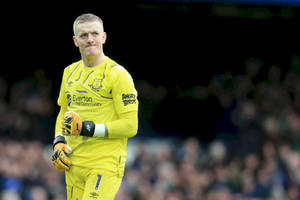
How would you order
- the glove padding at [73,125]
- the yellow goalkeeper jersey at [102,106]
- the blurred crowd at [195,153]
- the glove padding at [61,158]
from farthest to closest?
the blurred crowd at [195,153] → the glove padding at [61,158] → the yellow goalkeeper jersey at [102,106] → the glove padding at [73,125]

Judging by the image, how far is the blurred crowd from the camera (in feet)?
37.3

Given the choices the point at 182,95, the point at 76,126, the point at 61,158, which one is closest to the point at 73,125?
the point at 76,126

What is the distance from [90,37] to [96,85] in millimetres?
437

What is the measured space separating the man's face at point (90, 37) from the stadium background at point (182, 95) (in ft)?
19.6

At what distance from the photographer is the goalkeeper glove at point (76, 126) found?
5.17m

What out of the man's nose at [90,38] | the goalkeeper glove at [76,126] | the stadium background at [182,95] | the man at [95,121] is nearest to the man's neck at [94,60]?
the man at [95,121]

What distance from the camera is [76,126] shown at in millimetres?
5168

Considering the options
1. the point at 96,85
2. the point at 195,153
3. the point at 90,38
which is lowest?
the point at 195,153

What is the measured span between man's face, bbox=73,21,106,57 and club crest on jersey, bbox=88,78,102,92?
24cm

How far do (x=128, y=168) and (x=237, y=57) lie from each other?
15.6 feet

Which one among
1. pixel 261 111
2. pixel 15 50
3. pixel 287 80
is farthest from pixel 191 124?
pixel 15 50

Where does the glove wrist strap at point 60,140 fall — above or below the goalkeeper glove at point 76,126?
below

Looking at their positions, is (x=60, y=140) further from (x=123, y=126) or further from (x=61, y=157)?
(x=123, y=126)

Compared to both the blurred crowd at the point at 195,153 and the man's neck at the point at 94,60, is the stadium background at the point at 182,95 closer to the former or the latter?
the blurred crowd at the point at 195,153
